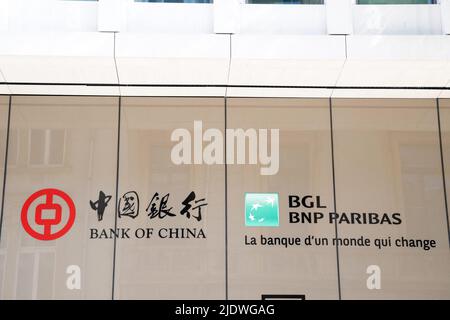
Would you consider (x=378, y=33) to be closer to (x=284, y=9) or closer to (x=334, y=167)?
(x=284, y=9)

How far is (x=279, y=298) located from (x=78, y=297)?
3.37 metres

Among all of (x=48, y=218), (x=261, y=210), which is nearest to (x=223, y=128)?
(x=261, y=210)

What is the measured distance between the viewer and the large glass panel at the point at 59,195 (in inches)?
366

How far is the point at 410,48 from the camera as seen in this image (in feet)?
29.5

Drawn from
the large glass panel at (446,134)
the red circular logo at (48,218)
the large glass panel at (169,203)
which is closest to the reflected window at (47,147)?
the red circular logo at (48,218)

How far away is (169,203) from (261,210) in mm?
1611

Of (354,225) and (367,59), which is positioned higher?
(367,59)

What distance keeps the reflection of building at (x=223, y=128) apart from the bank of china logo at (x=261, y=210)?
0.13 metres

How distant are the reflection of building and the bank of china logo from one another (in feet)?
0.44

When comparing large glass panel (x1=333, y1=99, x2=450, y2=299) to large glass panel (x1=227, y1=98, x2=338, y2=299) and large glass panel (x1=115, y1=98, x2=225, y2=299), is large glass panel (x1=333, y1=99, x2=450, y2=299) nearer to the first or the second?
large glass panel (x1=227, y1=98, x2=338, y2=299)

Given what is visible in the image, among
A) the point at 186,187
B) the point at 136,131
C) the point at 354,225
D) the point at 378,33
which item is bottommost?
the point at 354,225

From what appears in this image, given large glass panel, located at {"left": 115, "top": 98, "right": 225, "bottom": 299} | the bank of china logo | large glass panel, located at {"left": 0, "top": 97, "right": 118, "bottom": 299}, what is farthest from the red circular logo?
the bank of china logo
